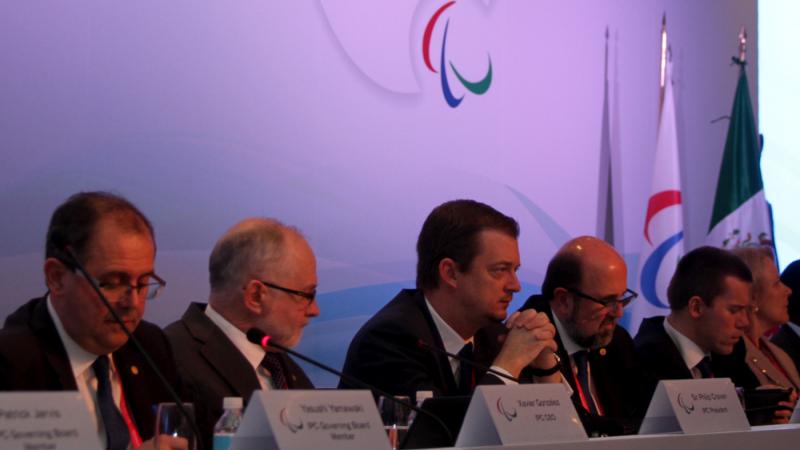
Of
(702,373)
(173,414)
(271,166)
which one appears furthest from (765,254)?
(173,414)

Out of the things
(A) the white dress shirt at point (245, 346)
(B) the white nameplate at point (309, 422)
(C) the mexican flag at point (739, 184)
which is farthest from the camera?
(C) the mexican flag at point (739, 184)

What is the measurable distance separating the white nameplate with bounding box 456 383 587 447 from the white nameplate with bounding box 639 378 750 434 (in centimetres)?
36

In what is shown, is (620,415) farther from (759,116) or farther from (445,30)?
(759,116)

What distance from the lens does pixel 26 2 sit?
392 centimetres

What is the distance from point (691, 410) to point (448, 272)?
117cm

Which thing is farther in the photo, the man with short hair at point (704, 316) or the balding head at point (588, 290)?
the man with short hair at point (704, 316)

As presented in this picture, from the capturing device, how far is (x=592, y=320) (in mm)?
3852

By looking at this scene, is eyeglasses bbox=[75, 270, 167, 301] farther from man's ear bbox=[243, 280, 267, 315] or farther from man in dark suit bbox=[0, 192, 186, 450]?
man's ear bbox=[243, 280, 267, 315]

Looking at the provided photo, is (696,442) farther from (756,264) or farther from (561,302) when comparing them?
(756,264)

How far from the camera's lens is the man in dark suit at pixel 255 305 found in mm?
2979

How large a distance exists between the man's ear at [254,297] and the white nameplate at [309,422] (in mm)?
1162

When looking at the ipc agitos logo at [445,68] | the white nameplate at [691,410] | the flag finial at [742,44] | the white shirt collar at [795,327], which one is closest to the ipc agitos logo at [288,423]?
the white nameplate at [691,410]

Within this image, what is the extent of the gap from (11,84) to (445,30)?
203cm

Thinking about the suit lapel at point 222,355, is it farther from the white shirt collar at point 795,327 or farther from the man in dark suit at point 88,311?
the white shirt collar at point 795,327
